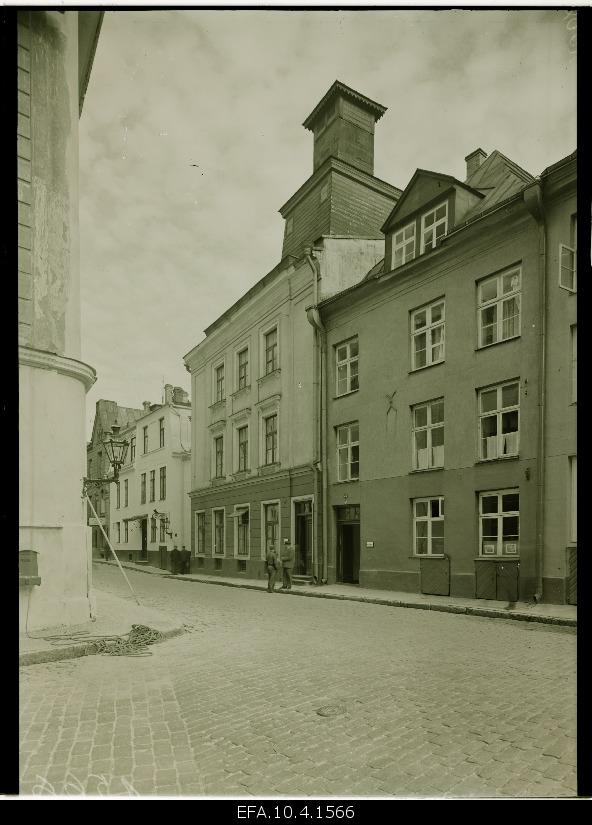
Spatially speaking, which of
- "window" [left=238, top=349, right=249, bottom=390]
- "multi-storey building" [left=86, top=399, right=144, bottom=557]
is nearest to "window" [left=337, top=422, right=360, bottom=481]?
"window" [left=238, top=349, right=249, bottom=390]

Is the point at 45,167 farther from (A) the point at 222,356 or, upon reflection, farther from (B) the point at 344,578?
(B) the point at 344,578

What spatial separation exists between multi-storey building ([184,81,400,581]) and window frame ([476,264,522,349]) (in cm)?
233

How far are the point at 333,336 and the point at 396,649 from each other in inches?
319

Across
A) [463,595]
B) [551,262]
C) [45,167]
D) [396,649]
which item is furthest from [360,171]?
[463,595]

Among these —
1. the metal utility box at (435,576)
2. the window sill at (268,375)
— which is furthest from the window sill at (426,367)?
the metal utility box at (435,576)

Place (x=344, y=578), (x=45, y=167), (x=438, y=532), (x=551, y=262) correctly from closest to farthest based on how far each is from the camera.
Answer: (x=45, y=167) < (x=551, y=262) < (x=438, y=532) < (x=344, y=578)

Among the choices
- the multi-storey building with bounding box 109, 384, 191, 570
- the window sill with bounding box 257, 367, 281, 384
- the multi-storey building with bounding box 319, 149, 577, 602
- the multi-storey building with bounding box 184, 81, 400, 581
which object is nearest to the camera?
the multi-storey building with bounding box 184, 81, 400, 581

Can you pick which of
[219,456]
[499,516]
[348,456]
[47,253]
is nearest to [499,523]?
[499,516]

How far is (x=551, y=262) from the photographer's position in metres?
9.27

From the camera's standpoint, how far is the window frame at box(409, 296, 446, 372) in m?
12.4

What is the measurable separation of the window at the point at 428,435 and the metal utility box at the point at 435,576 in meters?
1.93

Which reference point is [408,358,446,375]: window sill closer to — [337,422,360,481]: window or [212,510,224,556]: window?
[337,422,360,481]: window
